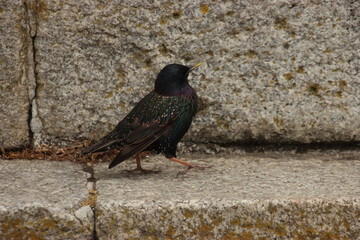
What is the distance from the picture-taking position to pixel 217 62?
376 centimetres

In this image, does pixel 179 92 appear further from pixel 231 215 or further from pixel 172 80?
pixel 231 215

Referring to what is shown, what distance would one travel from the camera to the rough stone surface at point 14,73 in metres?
3.65

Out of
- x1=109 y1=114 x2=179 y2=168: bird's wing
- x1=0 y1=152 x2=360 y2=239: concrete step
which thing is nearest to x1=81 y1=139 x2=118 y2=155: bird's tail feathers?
x1=109 y1=114 x2=179 y2=168: bird's wing

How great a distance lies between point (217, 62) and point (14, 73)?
142 cm

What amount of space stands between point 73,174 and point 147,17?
1182mm

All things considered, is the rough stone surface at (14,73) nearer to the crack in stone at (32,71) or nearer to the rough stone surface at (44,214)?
the crack in stone at (32,71)

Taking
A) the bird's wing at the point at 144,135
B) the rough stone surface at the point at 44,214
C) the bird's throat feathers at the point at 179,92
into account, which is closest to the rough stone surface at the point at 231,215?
the rough stone surface at the point at 44,214

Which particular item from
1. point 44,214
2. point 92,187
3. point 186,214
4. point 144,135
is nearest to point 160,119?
point 144,135

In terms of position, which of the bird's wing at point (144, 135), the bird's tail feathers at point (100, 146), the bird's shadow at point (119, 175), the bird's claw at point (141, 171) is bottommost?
the bird's shadow at point (119, 175)

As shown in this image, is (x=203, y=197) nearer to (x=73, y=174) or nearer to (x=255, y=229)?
(x=255, y=229)

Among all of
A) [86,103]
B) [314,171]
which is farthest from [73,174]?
[314,171]

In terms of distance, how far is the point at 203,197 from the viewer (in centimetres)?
294

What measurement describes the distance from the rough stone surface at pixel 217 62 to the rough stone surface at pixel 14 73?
3.6 inches

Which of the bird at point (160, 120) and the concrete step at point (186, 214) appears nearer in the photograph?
the concrete step at point (186, 214)
